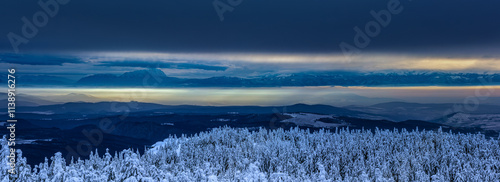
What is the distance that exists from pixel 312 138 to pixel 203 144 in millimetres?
51531

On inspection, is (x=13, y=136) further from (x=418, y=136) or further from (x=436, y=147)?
(x=418, y=136)

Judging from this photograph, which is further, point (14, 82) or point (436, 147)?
point (436, 147)

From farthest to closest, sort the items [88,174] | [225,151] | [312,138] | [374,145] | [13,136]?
[312,138], [374,145], [225,151], [88,174], [13,136]

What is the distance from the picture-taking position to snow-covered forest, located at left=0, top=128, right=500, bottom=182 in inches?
2657

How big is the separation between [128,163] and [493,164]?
95.5 metres

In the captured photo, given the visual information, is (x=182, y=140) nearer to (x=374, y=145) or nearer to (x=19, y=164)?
(x=374, y=145)

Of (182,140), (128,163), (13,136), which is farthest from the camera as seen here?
(182,140)

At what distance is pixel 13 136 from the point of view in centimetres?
4484

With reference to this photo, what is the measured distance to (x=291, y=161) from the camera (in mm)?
114188

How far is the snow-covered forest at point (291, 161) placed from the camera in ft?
221

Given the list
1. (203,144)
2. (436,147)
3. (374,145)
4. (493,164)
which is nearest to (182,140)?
(203,144)

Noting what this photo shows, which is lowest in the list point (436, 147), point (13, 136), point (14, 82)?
point (436, 147)

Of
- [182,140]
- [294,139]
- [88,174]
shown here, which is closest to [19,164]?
[88,174]

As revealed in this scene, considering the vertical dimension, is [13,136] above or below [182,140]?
above
